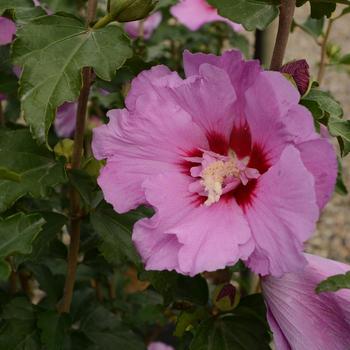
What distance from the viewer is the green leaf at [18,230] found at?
0.85m

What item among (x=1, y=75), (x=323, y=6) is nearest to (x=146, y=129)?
(x=323, y=6)

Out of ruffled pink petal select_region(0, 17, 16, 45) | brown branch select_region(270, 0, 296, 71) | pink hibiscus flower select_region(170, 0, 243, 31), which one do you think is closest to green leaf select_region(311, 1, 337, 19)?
brown branch select_region(270, 0, 296, 71)

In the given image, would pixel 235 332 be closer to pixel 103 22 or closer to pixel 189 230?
pixel 189 230

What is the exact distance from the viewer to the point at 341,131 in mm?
873

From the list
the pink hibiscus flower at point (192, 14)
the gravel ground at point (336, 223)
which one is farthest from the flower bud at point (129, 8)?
the gravel ground at point (336, 223)

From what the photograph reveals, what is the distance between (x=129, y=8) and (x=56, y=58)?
0.11 meters

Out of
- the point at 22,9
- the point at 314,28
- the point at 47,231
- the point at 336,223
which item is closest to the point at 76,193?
the point at 47,231

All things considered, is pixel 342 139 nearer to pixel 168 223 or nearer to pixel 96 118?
pixel 168 223

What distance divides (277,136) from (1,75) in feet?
1.94

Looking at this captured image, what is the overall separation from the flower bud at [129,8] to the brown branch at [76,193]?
0.06m

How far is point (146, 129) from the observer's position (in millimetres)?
820

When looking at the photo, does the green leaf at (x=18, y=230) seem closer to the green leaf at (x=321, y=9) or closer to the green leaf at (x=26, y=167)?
the green leaf at (x=26, y=167)

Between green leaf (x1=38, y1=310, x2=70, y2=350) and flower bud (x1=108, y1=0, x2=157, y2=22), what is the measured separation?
50 cm

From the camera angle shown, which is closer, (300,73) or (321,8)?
(300,73)
